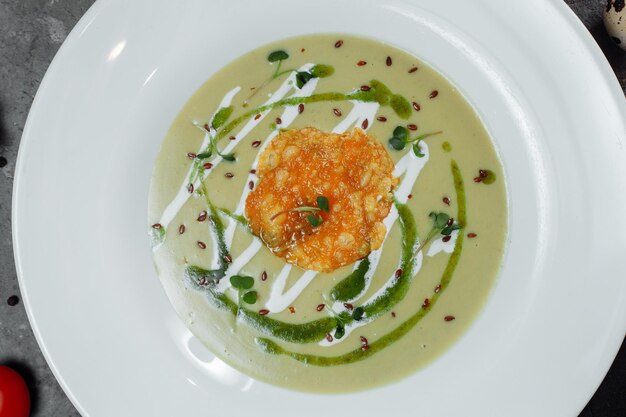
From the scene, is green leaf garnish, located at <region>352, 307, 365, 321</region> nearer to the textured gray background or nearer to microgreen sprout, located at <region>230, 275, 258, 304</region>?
microgreen sprout, located at <region>230, 275, 258, 304</region>

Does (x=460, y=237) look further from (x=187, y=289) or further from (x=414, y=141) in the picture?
(x=187, y=289)

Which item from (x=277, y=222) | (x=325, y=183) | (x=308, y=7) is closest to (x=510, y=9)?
(x=308, y=7)

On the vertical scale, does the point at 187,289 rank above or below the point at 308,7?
below

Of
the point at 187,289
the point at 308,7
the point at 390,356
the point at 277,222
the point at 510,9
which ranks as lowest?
the point at 187,289

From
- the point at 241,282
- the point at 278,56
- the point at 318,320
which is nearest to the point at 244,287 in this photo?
the point at 241,282

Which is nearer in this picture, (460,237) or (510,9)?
(510,9)

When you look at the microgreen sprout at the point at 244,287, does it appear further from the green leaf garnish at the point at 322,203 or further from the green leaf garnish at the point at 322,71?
the green leaf garnish at the point at 322,71
